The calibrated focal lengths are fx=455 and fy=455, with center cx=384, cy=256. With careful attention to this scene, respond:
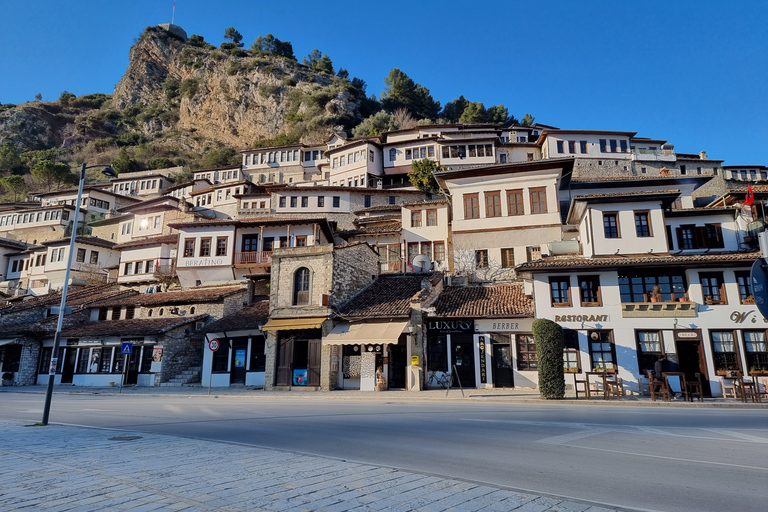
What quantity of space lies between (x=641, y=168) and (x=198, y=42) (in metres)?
124

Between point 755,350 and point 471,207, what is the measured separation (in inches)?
721

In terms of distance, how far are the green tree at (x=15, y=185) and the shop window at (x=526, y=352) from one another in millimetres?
96057

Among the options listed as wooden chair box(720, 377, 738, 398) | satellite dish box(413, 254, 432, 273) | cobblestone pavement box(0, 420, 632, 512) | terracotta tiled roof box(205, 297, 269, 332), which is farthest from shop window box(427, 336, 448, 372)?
cobblestone pavement box(0, 420, 632, 512)

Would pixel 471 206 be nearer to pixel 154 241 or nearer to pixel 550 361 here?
pixel 550 361

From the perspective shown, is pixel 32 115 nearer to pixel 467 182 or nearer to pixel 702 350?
pixel 467 182

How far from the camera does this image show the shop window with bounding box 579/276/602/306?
2238cm

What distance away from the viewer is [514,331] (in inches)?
927

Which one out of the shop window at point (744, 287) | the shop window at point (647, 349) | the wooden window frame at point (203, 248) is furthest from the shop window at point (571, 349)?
the wooden window frame at point (203, 248)

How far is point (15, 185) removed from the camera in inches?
3253

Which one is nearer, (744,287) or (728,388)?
(728,388)

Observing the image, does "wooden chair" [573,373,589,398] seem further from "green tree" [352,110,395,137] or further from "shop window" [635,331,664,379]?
"green tree" [352,110,395,137]

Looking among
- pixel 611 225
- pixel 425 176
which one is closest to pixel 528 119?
pixel 425 176

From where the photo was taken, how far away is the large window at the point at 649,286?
22000 mm

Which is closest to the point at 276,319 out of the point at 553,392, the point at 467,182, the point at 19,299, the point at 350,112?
the point at 553,392
